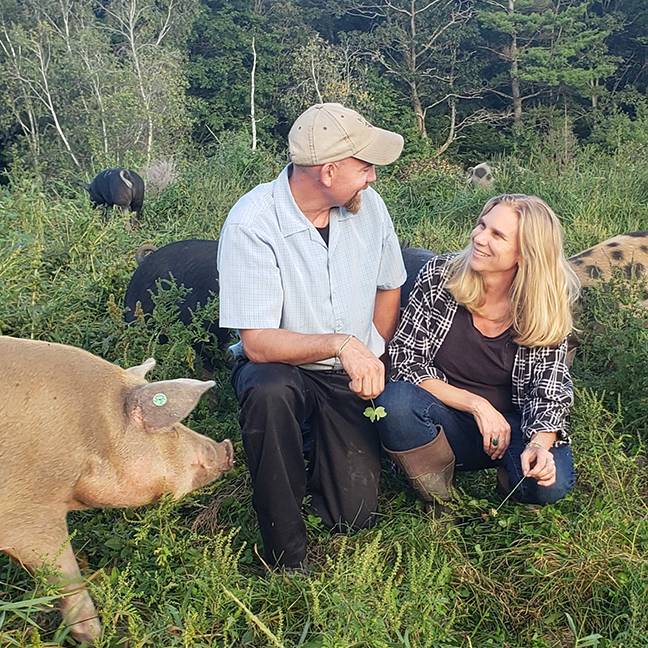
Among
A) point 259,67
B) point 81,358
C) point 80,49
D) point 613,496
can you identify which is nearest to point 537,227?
point 613,496

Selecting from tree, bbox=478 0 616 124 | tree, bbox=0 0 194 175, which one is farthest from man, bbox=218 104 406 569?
tree, bbox=478 0 616 124

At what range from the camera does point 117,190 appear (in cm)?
746

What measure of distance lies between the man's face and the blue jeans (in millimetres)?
772

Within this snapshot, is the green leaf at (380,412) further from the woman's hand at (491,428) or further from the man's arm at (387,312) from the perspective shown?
the man's arm at (387,312)

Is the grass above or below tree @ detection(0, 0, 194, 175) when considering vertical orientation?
above

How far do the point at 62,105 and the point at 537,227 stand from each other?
2561cm

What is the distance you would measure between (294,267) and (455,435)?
3.09ft

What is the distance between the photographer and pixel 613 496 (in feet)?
10.3

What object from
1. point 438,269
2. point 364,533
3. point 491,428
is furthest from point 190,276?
point 491,428

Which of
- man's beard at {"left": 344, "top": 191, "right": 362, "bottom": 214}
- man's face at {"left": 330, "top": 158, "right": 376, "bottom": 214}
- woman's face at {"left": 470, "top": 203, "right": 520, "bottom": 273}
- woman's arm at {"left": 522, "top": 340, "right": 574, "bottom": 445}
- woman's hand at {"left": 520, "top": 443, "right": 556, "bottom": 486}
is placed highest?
man's face at {"left": 330, "top": 158, "right": 376, "bottom": 214}

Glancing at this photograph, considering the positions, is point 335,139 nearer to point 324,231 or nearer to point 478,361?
point 324,231

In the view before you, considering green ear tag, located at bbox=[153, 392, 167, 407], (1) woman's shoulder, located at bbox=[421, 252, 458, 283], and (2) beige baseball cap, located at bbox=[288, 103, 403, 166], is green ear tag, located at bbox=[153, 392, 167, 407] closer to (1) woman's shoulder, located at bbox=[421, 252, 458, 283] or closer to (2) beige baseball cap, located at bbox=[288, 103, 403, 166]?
(2) beige baseball cap, located at bbox=[288, 103, 403, 166]

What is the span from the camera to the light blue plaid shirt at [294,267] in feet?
10.0

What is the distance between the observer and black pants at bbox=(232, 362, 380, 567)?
2.92m
